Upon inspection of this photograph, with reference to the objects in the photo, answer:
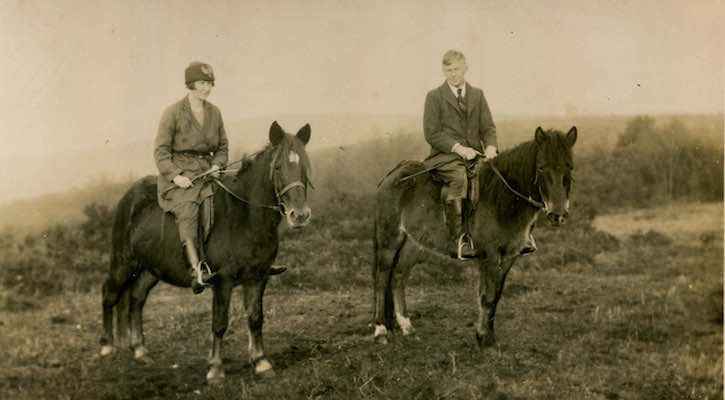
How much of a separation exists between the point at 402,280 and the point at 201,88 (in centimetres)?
312

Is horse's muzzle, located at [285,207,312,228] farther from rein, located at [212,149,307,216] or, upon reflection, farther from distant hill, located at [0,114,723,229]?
distant hill, located at [0,114,723,229]

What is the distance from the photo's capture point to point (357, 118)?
26.5 feet

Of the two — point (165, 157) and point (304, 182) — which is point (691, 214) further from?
point (165, 157)

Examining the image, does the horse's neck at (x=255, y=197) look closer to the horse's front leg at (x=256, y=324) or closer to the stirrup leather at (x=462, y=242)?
the horse's front leg at (x=256, y=324)

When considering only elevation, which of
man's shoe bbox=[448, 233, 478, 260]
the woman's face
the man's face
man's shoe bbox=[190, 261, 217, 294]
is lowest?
man's shoe bbox=[190, 261, 217, 294]

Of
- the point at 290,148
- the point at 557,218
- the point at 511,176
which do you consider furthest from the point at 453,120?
the point at 290,148

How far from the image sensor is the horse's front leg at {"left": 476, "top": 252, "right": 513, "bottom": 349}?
6070 millimetres

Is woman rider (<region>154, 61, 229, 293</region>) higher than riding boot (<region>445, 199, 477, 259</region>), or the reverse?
woman rider (<region>154, 61, 229, 293</region>)

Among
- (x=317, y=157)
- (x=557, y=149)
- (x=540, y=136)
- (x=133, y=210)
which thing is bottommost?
(x=133, y=210)

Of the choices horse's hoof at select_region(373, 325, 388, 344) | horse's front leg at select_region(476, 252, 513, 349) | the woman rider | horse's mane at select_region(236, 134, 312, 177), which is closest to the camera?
horse's mane at select_region(236, 134, 312, 177)

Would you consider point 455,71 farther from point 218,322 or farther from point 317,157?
point 218,322

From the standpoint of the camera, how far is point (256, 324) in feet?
18.9

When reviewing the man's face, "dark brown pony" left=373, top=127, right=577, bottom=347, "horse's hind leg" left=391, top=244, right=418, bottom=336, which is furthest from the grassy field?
the man's face

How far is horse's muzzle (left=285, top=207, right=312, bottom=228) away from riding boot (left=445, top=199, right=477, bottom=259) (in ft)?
5.83
